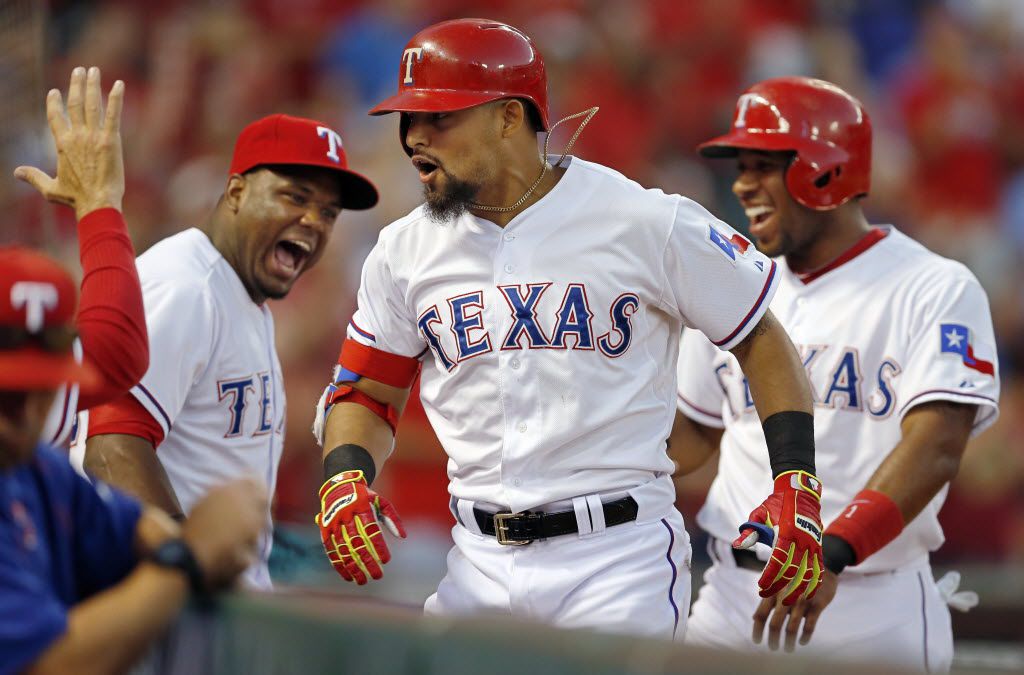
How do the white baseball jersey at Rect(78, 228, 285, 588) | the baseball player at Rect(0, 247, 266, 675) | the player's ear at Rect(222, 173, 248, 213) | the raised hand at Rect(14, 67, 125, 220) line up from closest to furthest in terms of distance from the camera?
the baseball player at Rect(0, 247, 266, 675) < the raised hand at Rect(14, 67, 125, 220) < the white baseball jersey at Rect(78, 228, 285, 588) < the player's ear at Rect(222, 173, 248, 213)

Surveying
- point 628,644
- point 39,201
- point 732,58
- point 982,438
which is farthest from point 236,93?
point 628,644

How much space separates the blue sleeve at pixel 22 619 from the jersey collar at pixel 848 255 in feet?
9.75

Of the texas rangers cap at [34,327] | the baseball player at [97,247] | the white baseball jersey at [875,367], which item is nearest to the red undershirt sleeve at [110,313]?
the baseball player at [97,247]

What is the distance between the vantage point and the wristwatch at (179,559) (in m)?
2.16

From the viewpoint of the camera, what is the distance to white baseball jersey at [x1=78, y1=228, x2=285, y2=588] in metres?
3.79

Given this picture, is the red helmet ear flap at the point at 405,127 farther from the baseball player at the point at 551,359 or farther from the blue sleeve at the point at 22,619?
the blue sleeve at the point at 22,619

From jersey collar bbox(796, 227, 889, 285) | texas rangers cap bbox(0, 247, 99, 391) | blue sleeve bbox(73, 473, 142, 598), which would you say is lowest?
jersey collar bbox(796, 227, 889, 285)

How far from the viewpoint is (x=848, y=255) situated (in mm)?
4414

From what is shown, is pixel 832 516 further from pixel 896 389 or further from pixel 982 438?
pixel 982 438

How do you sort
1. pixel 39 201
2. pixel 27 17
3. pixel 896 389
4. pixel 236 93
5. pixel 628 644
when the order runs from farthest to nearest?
pixel 236 93 < pixel 39 201 < pixel 27 17 < pixel 896 389 < pixel 628 644

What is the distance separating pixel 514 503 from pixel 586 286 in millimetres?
569

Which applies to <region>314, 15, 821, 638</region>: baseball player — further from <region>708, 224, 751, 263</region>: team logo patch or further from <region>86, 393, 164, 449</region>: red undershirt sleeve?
<region>86, 393, 164, 449</region>: red undershirt sleeve

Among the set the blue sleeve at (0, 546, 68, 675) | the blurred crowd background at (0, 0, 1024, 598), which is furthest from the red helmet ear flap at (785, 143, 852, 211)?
the blurred crowd background at (0, 0, 1024, 598)

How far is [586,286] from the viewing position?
338 cm
